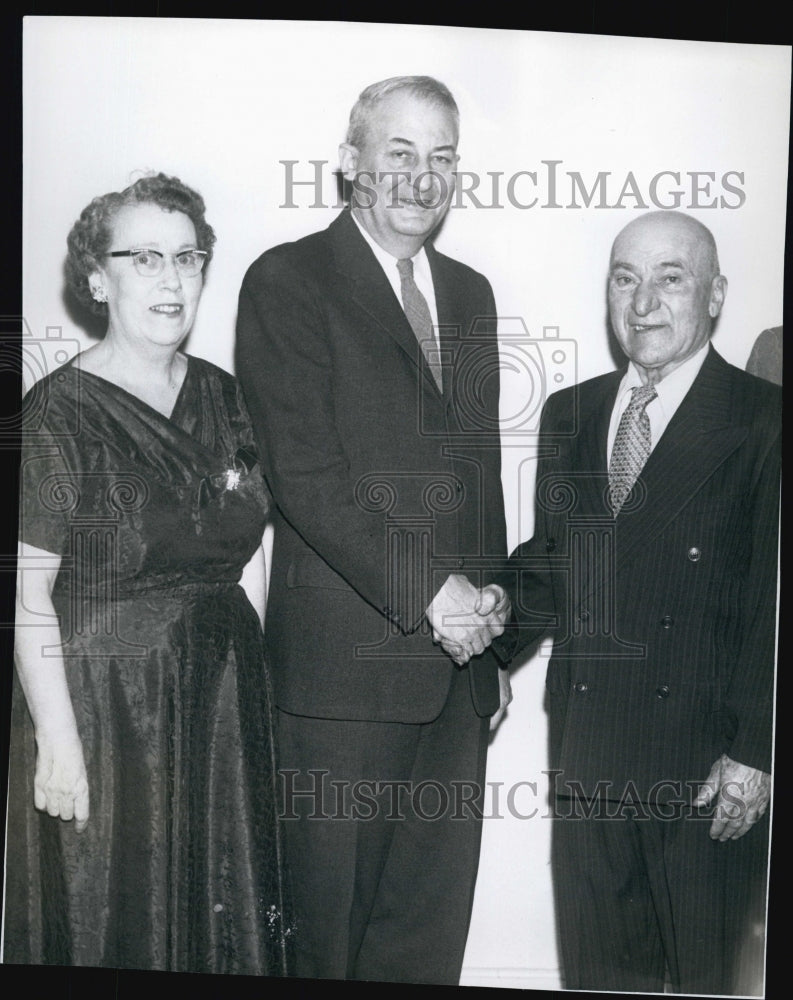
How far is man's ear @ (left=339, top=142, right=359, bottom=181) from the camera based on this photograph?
Answer: 279 cm

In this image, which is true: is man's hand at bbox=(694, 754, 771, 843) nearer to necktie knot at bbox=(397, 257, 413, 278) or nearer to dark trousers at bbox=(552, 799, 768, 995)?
dark trousers at bbox=(552, 799, 768, 995)

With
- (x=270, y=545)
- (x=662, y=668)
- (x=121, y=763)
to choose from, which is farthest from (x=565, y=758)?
(x=121, y=763)

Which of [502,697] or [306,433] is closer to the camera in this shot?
[306,433]

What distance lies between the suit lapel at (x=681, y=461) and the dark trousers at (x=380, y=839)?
0.58 m

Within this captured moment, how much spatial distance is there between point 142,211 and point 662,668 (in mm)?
1705

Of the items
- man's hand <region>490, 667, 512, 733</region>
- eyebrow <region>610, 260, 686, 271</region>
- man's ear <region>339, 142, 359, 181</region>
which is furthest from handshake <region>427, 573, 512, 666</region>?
man's ear <region>339, 142, 359, 181</region>

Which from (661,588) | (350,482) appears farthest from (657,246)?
(350,482)

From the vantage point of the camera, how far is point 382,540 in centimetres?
273

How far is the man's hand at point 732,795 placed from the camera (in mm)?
2820

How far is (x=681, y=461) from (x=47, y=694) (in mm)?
1664

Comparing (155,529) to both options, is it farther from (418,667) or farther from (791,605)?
(791,605)

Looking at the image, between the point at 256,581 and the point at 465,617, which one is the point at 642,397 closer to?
the point at 465,617

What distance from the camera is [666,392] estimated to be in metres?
2.83

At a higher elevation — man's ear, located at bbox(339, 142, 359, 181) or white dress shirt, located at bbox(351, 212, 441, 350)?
man's ear, located at bbox(339, 142, 359, 181)
